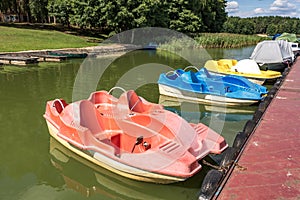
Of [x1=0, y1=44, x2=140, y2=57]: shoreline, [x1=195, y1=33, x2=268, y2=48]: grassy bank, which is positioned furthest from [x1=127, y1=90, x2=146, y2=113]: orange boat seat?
[x1=195, y1=33, x2=268, y2=48]: grassy bank

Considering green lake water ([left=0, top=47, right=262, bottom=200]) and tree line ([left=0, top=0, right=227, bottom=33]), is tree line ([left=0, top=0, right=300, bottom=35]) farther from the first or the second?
green lake water ([left=0, top=47, right=262, bottom=200])

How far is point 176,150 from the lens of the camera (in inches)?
191

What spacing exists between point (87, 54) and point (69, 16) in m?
16.0

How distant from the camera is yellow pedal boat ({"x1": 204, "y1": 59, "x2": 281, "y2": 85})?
12727 mm

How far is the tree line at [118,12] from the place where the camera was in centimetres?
3403

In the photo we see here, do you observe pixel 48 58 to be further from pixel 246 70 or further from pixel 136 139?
pixel 136 139

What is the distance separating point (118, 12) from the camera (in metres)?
33.9

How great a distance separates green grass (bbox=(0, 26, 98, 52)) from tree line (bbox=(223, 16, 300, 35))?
46.6m

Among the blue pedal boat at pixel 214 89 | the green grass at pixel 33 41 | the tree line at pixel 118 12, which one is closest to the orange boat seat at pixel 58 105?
the blue pedal boat at pixel 214 89

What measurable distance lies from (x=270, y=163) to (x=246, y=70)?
31.6ft

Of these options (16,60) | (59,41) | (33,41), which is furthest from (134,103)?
(59,41)

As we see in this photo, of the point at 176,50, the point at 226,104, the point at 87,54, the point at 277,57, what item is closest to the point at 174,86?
the point at 226,104

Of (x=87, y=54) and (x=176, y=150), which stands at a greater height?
(x=176, y=150)

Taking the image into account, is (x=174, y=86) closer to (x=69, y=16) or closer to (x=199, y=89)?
(x=199, y=89)
